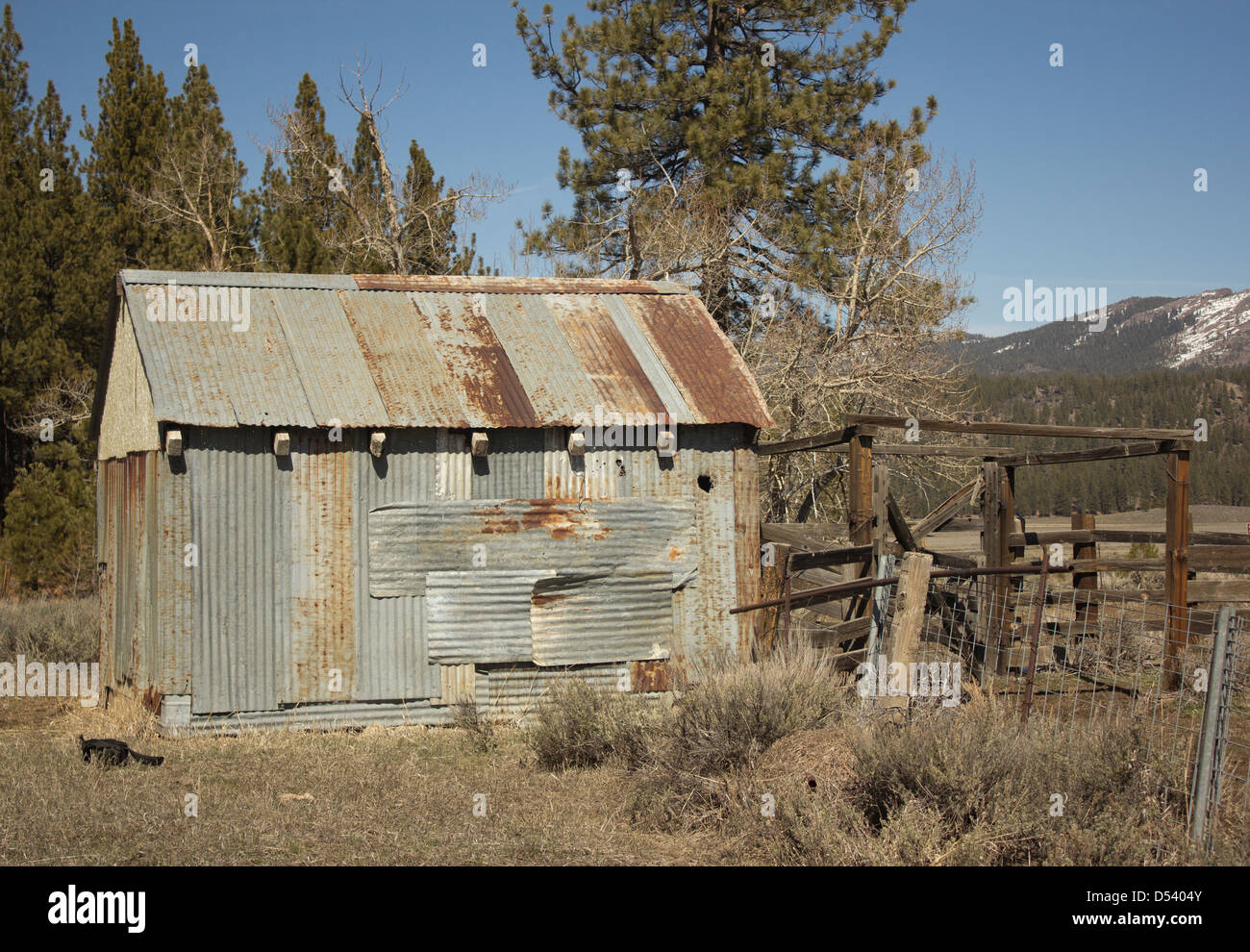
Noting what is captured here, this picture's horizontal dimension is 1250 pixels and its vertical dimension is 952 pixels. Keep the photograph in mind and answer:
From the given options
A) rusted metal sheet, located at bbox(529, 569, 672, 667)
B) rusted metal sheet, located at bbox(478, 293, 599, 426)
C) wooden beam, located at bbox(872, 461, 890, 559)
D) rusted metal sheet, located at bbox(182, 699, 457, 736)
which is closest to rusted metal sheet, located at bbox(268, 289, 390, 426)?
rusted metal sheet, located at bbox(478, 293, 599, 426)

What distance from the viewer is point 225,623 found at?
995 centimetres

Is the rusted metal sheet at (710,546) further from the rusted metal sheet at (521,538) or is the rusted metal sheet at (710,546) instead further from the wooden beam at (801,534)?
the wooden beam at (801,534)

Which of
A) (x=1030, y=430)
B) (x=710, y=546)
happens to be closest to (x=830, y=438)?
(x=710, y=546)

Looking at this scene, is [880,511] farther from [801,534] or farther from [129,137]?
[129,137]

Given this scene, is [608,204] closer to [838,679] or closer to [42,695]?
[42,695]

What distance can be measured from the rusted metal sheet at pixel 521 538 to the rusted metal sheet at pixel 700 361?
1.12 meters

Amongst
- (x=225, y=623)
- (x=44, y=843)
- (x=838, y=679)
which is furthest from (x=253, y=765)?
(x=838, y=679)

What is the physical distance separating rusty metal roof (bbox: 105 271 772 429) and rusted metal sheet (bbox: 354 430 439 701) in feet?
1.12

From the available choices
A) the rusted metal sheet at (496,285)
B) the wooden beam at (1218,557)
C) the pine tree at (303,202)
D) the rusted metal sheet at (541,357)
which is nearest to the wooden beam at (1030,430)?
the wooden beam at (1218,557)

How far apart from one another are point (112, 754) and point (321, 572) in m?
2.38

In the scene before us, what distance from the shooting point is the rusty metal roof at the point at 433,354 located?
1029 centimetres

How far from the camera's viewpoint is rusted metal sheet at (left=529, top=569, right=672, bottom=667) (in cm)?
1067

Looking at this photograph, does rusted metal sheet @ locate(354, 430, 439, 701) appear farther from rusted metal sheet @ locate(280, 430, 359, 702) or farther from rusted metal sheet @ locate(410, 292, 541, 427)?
rusted metal sheet @ locate(410, 292, 541, 427)

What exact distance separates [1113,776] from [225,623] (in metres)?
7.45
